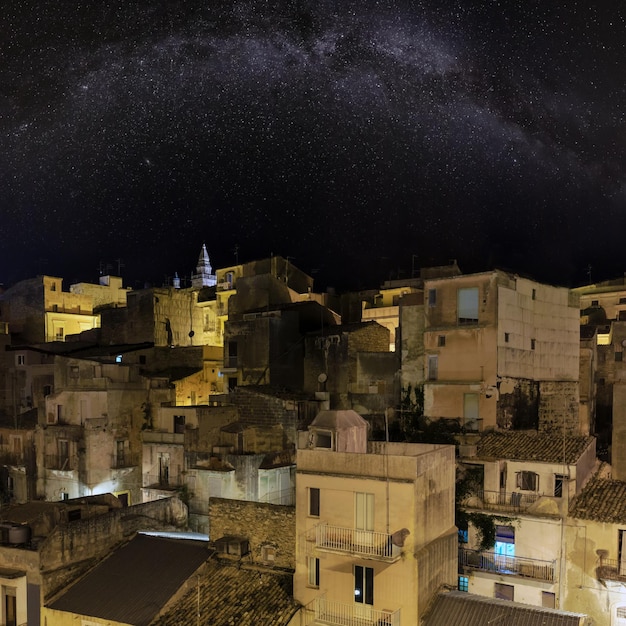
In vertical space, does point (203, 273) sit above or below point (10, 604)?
above

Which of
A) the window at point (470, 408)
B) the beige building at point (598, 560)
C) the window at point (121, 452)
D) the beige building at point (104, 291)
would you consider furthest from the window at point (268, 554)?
the beige building at point (104, 291)

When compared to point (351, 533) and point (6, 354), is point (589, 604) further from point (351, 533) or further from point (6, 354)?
point (6, 354)

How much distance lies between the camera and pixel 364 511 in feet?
70.4

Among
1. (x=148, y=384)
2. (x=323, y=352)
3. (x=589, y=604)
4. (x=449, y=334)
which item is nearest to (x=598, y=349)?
(x=449, y=334)

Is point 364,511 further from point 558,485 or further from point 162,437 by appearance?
point 162,437

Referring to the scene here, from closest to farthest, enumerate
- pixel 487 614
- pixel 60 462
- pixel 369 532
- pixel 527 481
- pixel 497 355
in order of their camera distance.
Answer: pixel 487 614, pixel 369 532, pixel 527 481, pixel 497 355, pixel 60 462

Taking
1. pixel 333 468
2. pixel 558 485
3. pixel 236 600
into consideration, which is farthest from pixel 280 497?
pixel 558 485

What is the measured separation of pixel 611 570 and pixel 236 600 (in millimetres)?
14886

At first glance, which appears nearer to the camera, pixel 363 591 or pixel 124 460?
pixel 363 591

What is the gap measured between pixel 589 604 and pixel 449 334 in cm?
1455

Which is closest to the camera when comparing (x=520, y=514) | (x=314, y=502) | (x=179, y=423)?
(x=314, y=502)

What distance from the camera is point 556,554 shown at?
981 inches

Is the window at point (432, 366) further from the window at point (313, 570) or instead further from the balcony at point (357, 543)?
the window at point (313, 570)

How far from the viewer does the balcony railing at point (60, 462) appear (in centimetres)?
3709
